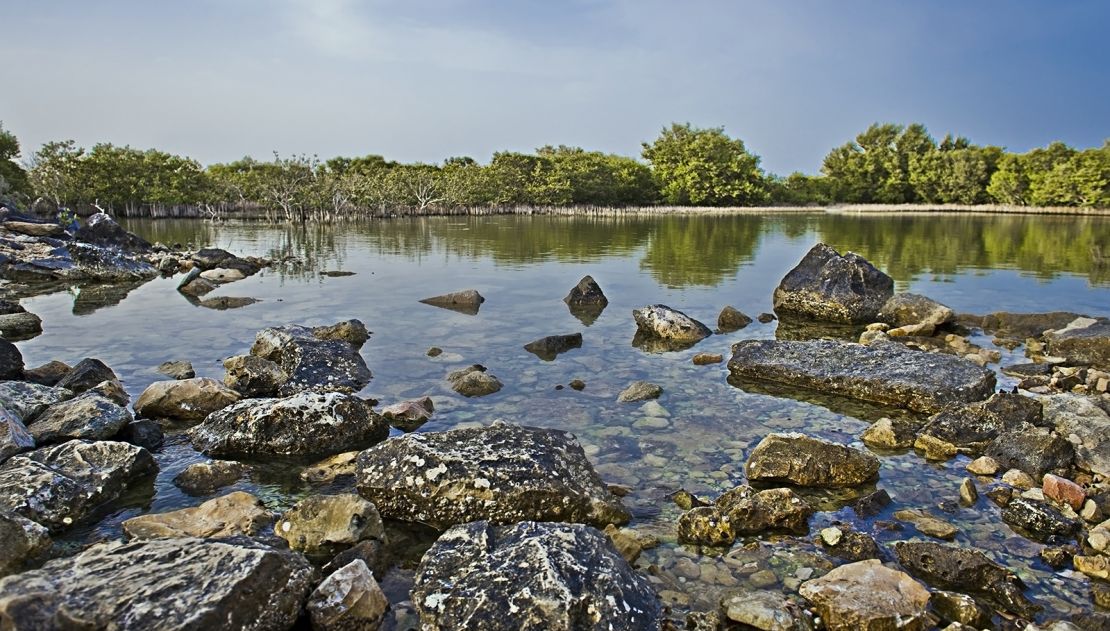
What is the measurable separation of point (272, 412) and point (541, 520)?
3625 millimetres

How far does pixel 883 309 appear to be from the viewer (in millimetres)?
16031

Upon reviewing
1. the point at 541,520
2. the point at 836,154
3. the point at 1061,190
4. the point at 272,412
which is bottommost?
the point at 541,520

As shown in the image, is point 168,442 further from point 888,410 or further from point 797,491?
point 888,410

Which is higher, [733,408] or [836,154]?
[836,154]

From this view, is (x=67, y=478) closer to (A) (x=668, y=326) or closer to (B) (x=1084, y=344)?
(A) (x=668, y=326)

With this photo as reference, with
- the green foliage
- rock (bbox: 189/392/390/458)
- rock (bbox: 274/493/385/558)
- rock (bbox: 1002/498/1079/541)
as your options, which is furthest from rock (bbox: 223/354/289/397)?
the green foliage

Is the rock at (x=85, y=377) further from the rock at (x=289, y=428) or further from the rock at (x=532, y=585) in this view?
the rock at (x=532, y=585)

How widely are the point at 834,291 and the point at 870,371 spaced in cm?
704

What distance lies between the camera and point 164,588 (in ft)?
13.6

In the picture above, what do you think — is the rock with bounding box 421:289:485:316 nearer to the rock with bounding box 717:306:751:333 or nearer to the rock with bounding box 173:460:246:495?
the rock with bounding box 717:306:751:333

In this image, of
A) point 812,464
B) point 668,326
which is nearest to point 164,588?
point 812,464

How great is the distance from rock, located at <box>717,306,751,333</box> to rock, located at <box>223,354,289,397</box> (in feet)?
30.4

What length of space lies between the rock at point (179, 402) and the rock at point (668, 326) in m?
8.24

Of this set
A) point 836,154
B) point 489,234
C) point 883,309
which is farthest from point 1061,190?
point 883,309
